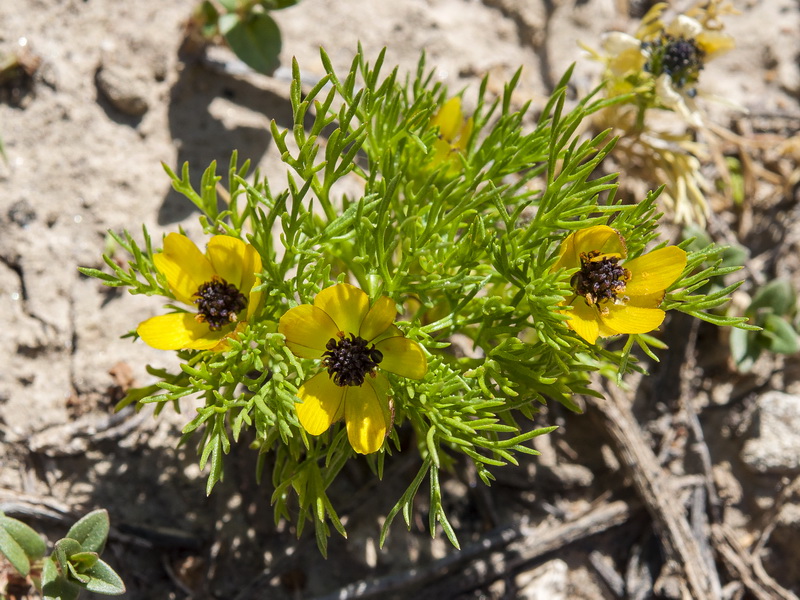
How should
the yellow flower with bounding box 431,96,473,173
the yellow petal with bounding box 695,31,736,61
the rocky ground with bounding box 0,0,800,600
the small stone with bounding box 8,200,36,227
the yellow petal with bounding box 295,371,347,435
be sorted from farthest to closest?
the yellow petal with bounding box 695,31,736,61
the small stone with bounding box 8,200,36,227
the rocky ground with bounding box 0,0,800,600
the yellow flower with bounding box 431,96,473,173
the yellow petal with bounding box 295,371,347,435

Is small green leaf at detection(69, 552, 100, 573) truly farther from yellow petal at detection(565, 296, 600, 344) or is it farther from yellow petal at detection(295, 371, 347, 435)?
yellow petal at detection(565, 296, 600, 344)

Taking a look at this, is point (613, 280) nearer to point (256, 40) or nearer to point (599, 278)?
point (599, 278)

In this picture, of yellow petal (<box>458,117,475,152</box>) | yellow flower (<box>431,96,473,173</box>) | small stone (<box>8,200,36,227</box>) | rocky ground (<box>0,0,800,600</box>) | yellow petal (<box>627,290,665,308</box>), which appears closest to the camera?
yellow petal (<box>627,290,665,308</box>)

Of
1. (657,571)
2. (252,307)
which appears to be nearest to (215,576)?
(252,307)

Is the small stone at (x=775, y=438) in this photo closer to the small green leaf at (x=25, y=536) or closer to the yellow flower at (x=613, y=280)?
the yellow flower at (x=613, y=280)

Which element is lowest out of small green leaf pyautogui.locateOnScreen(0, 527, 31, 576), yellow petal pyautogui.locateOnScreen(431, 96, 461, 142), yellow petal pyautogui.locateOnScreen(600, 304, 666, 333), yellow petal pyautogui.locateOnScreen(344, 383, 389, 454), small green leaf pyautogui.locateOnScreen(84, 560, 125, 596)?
small green leaf pyautogui.locateOnScreen(84, 560, 125, 596)

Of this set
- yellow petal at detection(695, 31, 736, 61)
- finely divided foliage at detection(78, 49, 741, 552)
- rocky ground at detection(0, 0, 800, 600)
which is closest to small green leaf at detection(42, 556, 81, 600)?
rocky ground at detection(0, 0, 800, 600)

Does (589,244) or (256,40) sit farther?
(256,40)

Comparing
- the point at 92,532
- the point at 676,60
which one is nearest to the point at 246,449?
the point at 92,532
